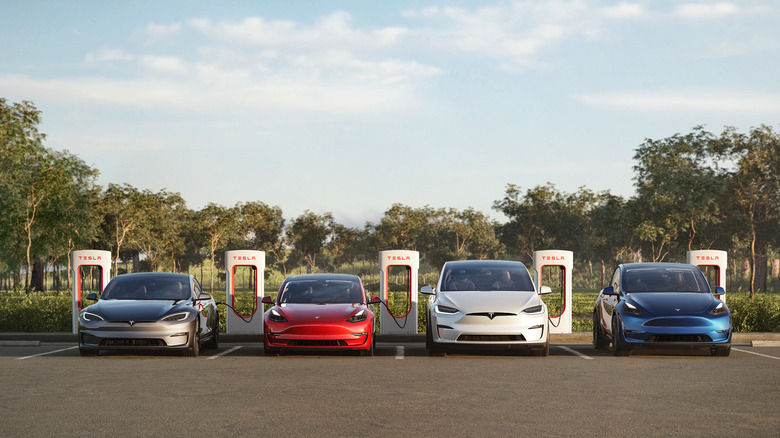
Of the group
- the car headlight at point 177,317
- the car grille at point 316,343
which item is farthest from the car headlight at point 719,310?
the car headlight at point 177,317

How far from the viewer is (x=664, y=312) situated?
13.5 meters

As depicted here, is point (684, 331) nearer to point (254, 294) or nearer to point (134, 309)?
point (134, 309)

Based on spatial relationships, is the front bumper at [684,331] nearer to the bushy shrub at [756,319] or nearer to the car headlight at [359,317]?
the car headlight at [359,317]

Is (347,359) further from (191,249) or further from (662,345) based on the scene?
(191,249)

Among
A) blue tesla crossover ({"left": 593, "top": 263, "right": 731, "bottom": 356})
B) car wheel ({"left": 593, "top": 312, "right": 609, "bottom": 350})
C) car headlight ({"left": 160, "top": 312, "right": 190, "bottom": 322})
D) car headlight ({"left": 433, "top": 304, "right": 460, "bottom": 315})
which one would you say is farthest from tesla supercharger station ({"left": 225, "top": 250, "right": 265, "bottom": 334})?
blue tesla crossover ({"left": 593, "top": 263, "right": 731, "bottom": 356})

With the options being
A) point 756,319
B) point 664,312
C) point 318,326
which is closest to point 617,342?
point 664,312

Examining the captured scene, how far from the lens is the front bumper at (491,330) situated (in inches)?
517

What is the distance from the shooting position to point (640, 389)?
9.96 m

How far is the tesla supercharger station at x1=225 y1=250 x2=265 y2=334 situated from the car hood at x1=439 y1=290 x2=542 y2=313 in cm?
533

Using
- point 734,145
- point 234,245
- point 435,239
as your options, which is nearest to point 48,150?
point 234,245

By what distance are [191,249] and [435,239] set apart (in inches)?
915

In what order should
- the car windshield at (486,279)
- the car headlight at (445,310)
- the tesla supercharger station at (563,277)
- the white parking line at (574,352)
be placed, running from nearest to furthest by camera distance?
the car headlight at (445,310)
the white parking line at (574,352)
the car windshield at (486,279)
the tesla supercharger station at (563,277)

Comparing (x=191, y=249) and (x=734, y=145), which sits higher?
(x=734, y=145)

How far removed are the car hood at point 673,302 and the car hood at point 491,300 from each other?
5.67 feet
